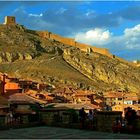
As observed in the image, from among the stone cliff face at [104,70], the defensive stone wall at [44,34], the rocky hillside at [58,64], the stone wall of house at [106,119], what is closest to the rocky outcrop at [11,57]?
the rocky hillside at [58,64]

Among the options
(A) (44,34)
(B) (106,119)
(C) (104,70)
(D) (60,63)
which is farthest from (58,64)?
(B) (106,119)

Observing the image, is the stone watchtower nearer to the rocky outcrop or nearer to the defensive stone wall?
the defensive stone wall

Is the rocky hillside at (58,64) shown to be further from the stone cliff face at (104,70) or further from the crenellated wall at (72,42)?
the crenellated wall at (72,42)

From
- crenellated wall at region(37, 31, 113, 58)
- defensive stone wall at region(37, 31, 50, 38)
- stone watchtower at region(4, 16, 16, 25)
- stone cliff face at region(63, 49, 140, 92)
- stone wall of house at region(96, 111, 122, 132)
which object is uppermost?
stone watchtower at region(4, 16, 16, 25)

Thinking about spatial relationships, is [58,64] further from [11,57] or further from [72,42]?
[72,42]

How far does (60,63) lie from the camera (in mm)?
135375

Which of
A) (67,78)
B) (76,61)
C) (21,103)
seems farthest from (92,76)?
(21,103)

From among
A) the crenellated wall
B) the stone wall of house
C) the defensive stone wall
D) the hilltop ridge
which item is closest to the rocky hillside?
the hilltop ridge

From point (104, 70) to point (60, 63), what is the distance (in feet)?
61.5

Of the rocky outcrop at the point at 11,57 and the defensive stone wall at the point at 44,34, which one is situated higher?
the defensive stone wall at the point at 44,34

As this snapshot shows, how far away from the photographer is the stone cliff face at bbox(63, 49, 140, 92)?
466 ft

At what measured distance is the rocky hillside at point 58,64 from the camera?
117 metres

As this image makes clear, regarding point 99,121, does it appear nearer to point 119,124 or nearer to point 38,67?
point 119,124

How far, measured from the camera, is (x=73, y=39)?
181 meters
